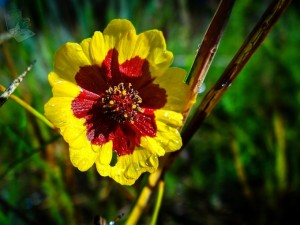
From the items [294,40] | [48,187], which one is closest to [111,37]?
[48,187]

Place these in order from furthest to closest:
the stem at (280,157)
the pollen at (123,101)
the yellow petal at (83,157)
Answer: the stem at (280,157)
the pollen at (123,101)
the yellow petal at (83,157)

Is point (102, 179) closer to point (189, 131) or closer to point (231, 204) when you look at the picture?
point (231, 204)

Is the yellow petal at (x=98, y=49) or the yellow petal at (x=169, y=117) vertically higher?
the yellow petal at (x=98, y=49)

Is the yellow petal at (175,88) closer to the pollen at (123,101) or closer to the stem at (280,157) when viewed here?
the pollen at (123,101)

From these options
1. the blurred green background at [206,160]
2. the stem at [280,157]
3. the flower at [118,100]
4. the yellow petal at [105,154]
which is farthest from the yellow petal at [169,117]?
the stem at [280,157]

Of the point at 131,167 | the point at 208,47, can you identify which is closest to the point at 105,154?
the point at 131,167

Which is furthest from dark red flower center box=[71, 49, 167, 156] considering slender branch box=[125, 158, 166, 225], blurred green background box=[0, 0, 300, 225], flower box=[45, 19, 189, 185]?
blurred green background box=[0, 0, 300, 225]
